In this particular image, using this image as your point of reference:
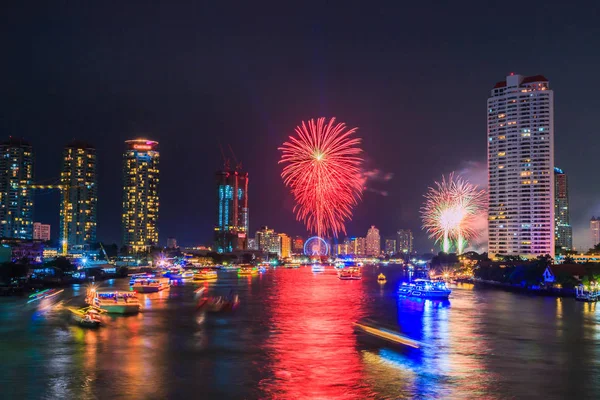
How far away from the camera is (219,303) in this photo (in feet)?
165

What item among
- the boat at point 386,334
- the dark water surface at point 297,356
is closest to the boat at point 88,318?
the dark water surface at point 297,356

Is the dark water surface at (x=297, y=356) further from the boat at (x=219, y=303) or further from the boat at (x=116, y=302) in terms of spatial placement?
the boat at (x=219, y=303)

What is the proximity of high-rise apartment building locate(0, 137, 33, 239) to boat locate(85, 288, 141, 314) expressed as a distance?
10796 cm

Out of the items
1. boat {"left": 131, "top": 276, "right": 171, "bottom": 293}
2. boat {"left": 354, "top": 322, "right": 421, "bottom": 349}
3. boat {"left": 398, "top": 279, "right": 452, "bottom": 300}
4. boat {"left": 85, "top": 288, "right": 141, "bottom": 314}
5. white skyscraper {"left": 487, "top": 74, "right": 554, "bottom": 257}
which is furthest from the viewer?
white skyscraper {"left": 487, "top": 74, "right": 554, "bottom": 257}

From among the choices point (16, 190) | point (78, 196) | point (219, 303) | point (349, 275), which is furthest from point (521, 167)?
point (16, 190)

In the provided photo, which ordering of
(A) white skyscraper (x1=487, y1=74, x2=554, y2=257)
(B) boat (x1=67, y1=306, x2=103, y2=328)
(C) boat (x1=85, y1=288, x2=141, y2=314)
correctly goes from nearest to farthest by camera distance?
(B) boat (x1=67, y1=306, x2=103, y2=328), (C) boat (x1=85, y1=288, x2=141, y2=314), (A) white skyscraper (x1=487, y1=74, x2=554, y2=257)

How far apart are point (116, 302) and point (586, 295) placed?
1613 inches

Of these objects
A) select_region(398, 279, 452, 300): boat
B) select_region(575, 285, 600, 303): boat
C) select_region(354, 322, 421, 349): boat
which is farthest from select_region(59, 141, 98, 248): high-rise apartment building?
select_region(354, 322, 421, 349): boat

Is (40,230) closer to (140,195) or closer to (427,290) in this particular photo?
(140,195)

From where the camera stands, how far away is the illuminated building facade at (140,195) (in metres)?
180

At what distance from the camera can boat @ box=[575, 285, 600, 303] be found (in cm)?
5394

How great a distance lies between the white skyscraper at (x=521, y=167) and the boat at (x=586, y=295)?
38.8 meters

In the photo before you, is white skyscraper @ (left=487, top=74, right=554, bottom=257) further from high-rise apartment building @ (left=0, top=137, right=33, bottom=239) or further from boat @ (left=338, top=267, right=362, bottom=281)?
high-rise apartment building @ (left=0, top=137, right=33, bottom=239)

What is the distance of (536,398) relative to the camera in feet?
65.1
